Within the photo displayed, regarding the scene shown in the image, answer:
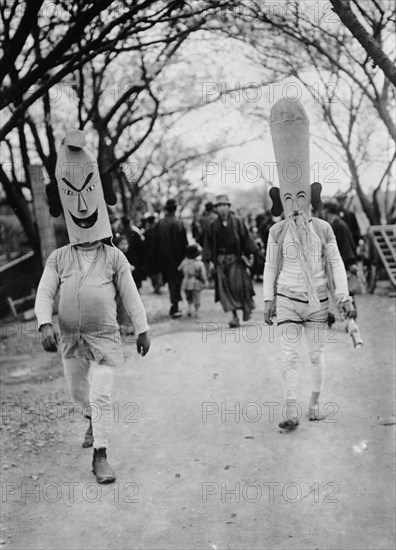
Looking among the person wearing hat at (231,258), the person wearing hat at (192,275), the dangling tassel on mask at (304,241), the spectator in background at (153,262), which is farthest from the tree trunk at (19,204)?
the dangling tassel on mask at (304,241)

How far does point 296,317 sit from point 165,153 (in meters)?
22.2

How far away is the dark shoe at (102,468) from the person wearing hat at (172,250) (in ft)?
20.1

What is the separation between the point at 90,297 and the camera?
4234mm

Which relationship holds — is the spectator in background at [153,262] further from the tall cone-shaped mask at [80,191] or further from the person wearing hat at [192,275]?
the tall cone-shaped mask at [80,191]

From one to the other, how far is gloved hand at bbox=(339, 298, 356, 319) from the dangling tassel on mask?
0.21 meters

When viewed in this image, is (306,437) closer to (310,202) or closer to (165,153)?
(310,202)

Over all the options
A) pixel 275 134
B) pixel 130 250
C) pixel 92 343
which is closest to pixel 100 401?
pixel 92 343

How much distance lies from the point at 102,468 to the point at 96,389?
54 cm

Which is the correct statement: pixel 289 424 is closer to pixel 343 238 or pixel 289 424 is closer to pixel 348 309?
pixel 348 309

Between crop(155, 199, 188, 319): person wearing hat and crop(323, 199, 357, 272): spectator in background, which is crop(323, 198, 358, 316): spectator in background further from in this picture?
crop(155, 199, 188, 319): person wearing hat

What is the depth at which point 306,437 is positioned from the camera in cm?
485

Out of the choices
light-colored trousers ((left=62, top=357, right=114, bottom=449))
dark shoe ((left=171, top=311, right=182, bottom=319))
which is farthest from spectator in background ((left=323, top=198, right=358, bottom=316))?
light-colored trousers ((left=62, top=357, right=114, bottom=449))

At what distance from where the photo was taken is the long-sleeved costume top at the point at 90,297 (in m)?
4.25

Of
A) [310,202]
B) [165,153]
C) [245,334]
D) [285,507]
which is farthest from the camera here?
[165,153]
